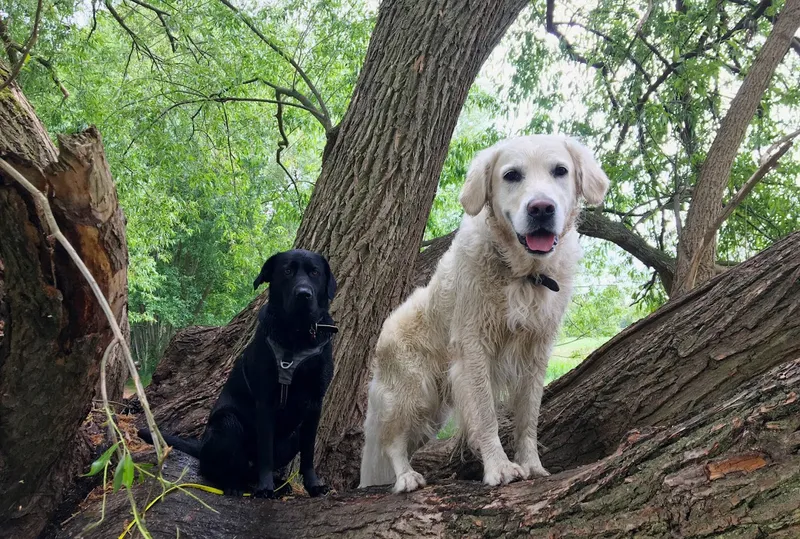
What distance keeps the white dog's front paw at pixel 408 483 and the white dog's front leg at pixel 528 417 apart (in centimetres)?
53

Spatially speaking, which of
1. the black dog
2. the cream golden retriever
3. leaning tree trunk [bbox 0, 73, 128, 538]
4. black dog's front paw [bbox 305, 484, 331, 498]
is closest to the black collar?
the cream golden retriever

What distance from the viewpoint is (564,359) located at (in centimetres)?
1190

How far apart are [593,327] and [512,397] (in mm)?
9314

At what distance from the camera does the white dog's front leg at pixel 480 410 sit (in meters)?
2.91

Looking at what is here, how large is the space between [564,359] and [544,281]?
30.1 ft

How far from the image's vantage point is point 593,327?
12148mm

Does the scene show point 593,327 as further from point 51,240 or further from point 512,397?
point 51,240

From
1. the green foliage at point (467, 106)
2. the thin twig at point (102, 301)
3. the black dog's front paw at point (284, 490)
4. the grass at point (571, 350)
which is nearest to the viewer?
the thin twig at point (102, 301)

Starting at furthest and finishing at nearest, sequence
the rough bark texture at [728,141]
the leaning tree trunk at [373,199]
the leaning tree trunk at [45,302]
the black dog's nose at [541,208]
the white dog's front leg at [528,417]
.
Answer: the rough bark texture at [728,141], the leaning tree trunk at [373,199], the white dog's front leg at [528,417], the black dog's nose at [541,208], the leaning tree trunk at [45,302]

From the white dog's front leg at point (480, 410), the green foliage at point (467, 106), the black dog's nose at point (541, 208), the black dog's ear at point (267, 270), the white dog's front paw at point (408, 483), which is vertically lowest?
the white dog's front paw at point (408, 483)

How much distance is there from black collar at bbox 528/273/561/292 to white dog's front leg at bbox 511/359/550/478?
424mm

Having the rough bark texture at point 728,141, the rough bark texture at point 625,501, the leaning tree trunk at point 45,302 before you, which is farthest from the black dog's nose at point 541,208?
the rough bark texture at point 728,141

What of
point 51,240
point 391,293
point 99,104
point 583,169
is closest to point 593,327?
point 391,293

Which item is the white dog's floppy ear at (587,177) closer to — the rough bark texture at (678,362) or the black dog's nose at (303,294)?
the rough bark texture at (678,362)
